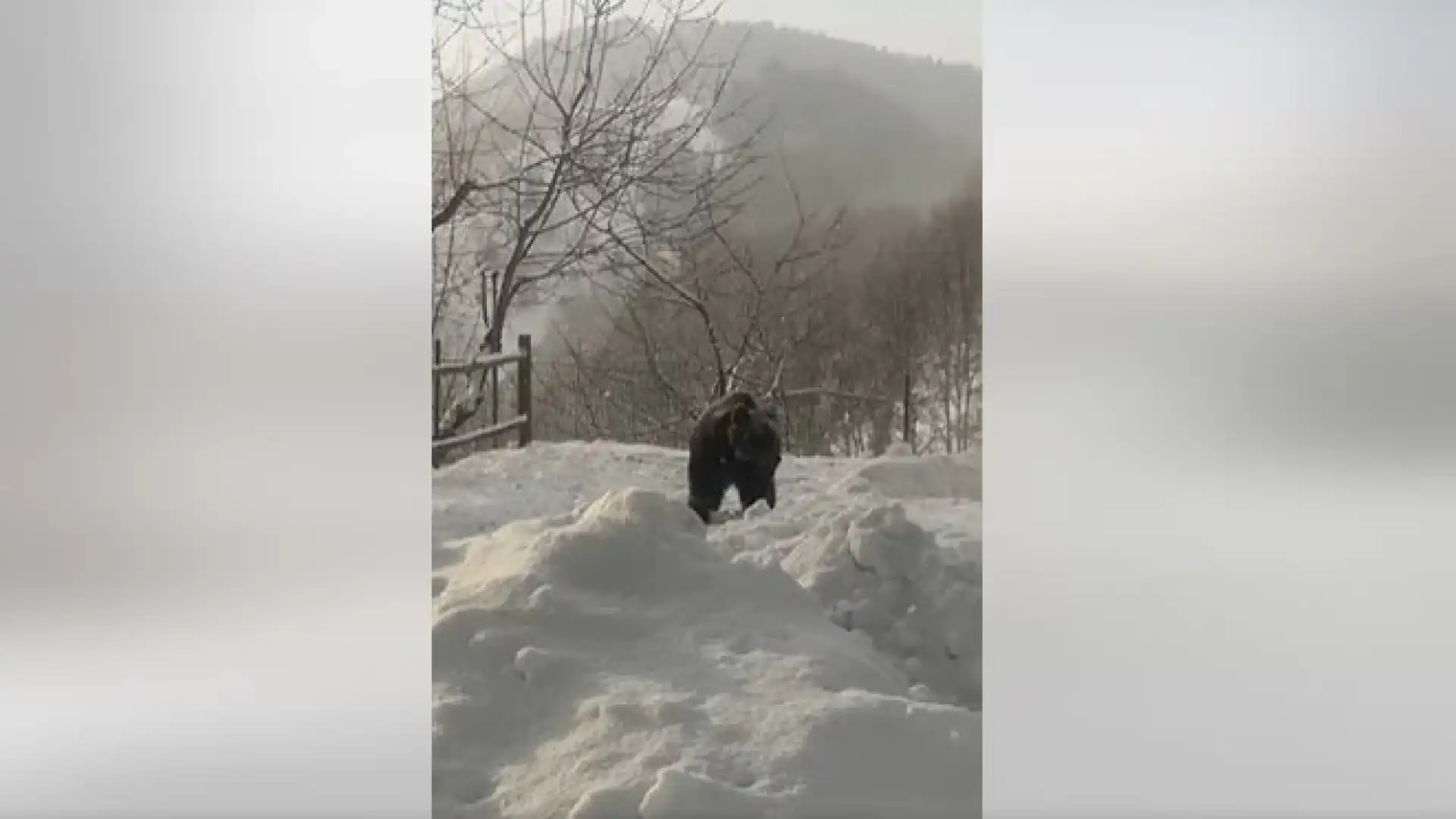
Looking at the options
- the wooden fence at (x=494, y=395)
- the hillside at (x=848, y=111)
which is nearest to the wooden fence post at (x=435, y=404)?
the wooden fence at (x=494, y=395)

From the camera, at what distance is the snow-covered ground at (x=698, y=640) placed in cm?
223

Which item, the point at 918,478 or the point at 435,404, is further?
the point at 918,478

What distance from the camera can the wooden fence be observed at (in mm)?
2262

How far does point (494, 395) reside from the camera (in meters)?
2.28

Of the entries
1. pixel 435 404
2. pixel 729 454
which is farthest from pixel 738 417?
pixel 435 404

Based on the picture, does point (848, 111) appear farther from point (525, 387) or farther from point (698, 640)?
point (698, 640)

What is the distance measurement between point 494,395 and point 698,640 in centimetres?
53

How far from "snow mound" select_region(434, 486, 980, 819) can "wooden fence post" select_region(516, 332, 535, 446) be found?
148 mm

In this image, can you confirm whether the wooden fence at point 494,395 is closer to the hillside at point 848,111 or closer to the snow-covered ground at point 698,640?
the snow-covered ground at point 698,640

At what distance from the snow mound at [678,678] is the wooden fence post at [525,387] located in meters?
0.15

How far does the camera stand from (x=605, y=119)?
7.63 feet
